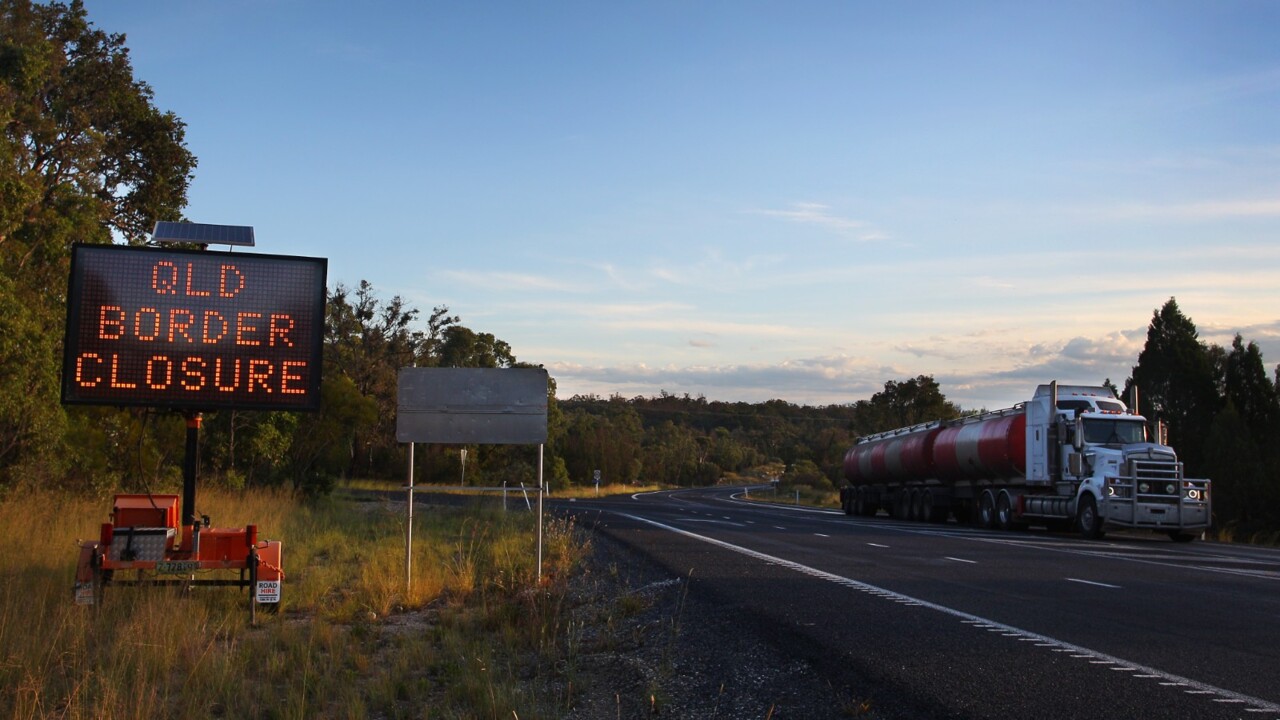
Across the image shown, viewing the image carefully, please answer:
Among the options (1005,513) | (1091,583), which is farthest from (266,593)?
(1005,513)

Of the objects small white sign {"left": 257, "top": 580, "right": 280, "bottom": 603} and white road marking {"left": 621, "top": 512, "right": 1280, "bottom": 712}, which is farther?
small white sign {"left": 257, "top": 580, "right": 280, "bottom": 603}

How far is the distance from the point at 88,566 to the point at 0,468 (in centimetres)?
1093

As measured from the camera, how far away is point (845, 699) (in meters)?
6.53

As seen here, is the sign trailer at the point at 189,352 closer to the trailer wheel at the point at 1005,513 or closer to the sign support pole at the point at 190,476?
the sign support pole at the point at 190,476

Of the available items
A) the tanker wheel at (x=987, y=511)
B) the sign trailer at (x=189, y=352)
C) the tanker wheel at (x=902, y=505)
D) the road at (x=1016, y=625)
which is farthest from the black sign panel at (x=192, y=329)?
the tanker wheel at (x=902, y=505)

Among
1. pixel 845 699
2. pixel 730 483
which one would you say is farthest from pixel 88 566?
pixel 730 483

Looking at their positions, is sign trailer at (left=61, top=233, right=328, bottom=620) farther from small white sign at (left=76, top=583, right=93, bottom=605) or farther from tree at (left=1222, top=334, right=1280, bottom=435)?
tree at (left=1222, top=334, right=1280, bottom=435)

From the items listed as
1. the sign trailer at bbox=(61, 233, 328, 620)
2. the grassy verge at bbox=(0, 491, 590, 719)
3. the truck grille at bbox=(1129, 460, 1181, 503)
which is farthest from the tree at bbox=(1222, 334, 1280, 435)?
the sign trailer at bbox=(61, 233, 328, 620)

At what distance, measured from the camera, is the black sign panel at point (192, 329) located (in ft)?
32.9

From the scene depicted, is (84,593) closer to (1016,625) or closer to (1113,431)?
(1016,625)

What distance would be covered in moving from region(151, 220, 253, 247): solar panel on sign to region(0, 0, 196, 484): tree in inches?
263

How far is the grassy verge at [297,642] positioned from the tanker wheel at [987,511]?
2157cm

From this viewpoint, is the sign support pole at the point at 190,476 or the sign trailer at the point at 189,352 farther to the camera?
the sign support pole at the point at 190,476

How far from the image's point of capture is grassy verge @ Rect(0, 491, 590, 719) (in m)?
7.07
